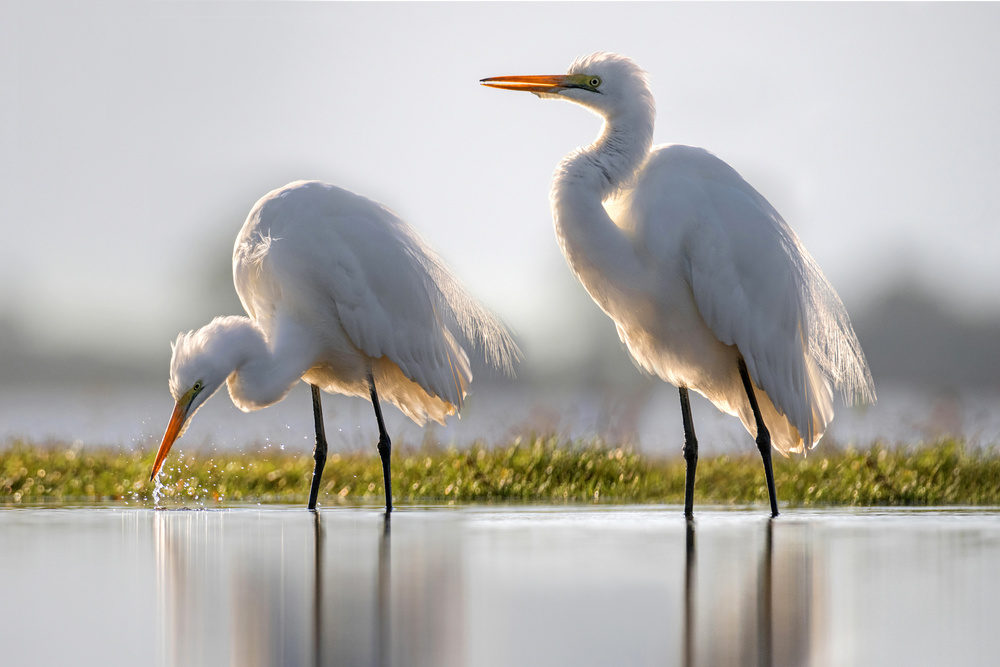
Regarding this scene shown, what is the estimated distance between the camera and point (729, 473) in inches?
321

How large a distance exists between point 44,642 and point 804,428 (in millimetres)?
4706

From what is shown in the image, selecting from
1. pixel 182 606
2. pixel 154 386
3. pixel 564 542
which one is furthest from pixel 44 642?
pixel 154 386

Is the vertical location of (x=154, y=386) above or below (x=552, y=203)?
below

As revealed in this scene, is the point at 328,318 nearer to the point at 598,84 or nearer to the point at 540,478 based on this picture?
the point at 540,478

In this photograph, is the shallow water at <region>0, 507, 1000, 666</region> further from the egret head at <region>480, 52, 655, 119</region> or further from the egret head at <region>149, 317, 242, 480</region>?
the egret head at <region>480, 52, 655, 119</region>

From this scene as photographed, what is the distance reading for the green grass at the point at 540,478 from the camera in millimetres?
7457

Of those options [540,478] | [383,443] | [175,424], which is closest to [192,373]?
[175,424]

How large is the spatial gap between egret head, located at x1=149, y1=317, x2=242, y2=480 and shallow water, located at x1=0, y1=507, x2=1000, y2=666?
0.93 meters

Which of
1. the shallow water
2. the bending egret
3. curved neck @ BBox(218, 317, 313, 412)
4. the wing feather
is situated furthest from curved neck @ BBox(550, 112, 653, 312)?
curved neck @ BBox(218, 317, 313, 412)

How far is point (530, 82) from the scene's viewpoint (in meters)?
6.24

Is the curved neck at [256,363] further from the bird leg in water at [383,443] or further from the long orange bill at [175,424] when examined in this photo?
the bird leg in water at [383,443]

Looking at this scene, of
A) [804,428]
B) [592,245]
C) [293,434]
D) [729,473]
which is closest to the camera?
[592,245]

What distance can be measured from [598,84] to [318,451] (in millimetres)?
2848

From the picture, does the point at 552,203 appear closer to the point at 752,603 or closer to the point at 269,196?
the point at 269,196
